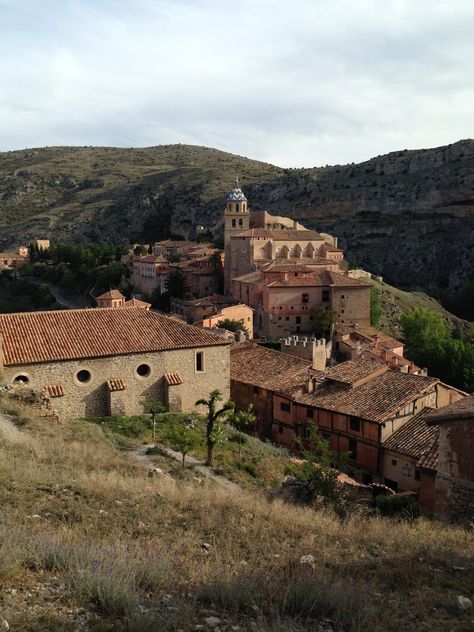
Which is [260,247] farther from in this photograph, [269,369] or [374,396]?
[374,396]

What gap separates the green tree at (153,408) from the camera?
18048mm

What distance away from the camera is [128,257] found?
223ft

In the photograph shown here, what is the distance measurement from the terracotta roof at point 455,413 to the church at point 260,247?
142 feet

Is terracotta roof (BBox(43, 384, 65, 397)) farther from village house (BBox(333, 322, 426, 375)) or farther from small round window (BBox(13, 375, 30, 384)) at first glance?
village house (BBox(333, 322, 426, 375))

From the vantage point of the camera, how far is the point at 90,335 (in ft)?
65.8

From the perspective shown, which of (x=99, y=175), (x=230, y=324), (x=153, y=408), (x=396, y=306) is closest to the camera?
(x=153, y=408)

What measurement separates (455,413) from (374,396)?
11.7 meters

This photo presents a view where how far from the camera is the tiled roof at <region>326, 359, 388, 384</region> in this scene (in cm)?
2395

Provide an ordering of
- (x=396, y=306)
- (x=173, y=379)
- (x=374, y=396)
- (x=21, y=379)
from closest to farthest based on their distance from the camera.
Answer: (x=21, y=379)
(x=173, y=379)
(x=374, y=396)
(x=396, y=306)

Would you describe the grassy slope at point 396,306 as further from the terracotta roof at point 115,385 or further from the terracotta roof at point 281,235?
the terracotta roof at point 115,385

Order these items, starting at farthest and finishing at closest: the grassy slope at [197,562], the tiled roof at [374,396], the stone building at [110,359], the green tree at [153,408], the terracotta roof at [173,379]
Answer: the tiled roof at [374,396], the terracotta roof at [173,379], the stone building at [110,359], the green tree at [153,408], the grassy slope at [197,562]

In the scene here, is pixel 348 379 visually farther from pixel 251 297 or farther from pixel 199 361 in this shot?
pixel 251 297

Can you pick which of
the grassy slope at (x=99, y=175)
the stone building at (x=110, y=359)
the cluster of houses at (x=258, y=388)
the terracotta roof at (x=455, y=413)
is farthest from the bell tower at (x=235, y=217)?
the terracotta roof at (x=455, y=413)

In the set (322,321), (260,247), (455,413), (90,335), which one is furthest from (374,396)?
(260,247)
